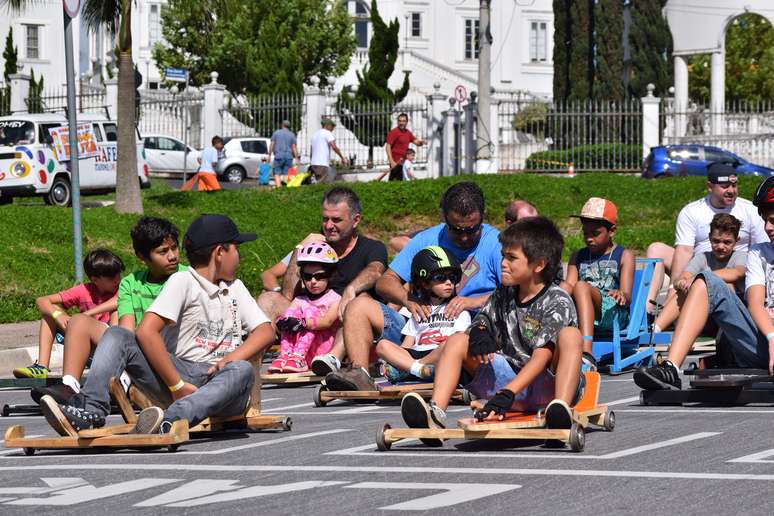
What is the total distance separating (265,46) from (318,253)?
1831 inches

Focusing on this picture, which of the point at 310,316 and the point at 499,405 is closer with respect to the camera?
the point at 499,405

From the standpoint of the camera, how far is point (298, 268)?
13.9 metres

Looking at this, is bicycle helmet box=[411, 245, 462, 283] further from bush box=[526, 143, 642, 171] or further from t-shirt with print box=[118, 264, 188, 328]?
bush box=[526, 143, 642, 171]

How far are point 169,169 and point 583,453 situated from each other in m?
40.6

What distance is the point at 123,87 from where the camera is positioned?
27.8 m

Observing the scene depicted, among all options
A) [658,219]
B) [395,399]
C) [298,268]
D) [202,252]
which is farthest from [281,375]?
[658,219]

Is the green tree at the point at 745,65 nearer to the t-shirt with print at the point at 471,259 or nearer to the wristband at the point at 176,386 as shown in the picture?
the t-shirt with print at the point at 471,259

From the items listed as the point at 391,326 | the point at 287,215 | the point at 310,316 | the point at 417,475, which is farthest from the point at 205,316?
the point at 287,215

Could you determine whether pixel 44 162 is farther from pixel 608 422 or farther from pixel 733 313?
pixel 608 422

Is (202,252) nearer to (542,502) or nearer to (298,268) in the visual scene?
(542,502)

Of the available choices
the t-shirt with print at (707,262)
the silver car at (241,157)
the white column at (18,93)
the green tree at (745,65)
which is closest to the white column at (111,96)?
the white column at (18,93)

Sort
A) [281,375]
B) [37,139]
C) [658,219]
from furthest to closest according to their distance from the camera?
[37,139]
[658,219]
[281,375]

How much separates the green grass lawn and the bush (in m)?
7.50

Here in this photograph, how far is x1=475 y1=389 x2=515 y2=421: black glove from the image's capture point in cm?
845
